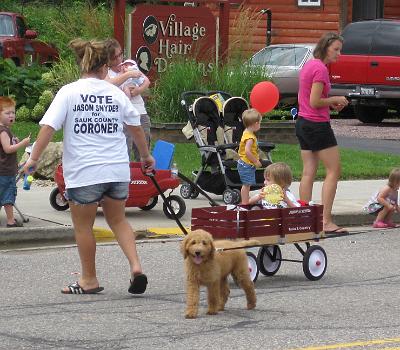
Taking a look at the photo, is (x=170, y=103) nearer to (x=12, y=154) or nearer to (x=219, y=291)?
(x=12, y=154)

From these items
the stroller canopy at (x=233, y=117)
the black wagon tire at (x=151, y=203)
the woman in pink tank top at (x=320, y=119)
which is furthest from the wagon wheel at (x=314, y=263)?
the stroller canopy at (x=233, y=117)

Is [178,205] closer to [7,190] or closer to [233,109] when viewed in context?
[7,190]

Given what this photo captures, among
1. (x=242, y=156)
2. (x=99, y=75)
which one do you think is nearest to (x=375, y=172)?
(x=242, y=156)

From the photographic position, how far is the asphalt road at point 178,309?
748cm

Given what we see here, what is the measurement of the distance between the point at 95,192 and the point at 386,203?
503 centimetres

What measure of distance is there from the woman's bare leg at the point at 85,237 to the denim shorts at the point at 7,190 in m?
2.87

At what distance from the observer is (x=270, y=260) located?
9.95 meters

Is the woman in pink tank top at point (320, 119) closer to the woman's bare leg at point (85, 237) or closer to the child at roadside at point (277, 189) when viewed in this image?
the child at roadside at point (277, 189)

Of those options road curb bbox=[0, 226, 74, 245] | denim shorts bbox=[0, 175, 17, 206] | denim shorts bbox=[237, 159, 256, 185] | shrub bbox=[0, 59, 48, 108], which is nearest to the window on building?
shrub bbox=[0, 59, 48, 108]

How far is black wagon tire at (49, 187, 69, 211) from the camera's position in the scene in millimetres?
13016

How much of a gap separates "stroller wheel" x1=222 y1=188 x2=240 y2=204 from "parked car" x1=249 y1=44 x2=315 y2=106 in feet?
36.8

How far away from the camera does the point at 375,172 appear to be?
16.8m

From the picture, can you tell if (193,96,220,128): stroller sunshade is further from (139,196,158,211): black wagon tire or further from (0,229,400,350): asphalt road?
(0,229,400,350): asphalt road

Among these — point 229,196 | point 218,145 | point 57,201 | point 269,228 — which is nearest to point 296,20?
point 218,145
